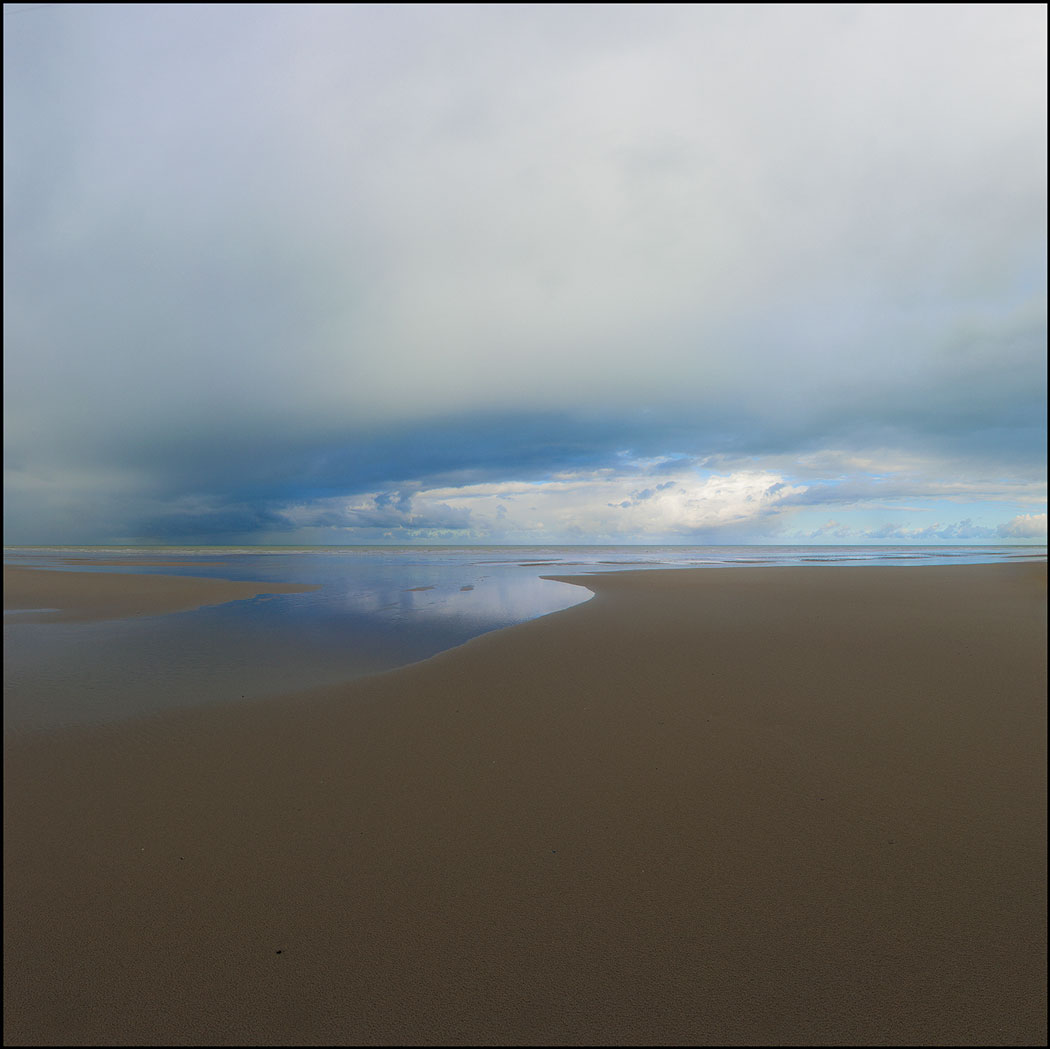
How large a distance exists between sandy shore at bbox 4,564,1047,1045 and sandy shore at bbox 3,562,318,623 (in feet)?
42.0

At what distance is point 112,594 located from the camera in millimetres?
21156

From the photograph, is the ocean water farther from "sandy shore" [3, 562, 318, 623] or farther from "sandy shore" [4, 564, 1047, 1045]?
"sandy shore" [3, 562, 318, 623]

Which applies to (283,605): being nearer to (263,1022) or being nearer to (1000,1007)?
(263,1022)

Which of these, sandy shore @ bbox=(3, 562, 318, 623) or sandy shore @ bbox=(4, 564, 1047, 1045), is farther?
sandy shore @ bbox=(3, 562, 318, 623)

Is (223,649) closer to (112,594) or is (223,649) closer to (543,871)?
(543,871)

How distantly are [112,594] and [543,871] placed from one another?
80.5 feet

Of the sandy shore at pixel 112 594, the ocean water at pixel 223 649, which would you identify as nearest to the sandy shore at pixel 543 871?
the ocean water at pixel 223 649

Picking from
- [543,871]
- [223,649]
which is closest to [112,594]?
[223,649]

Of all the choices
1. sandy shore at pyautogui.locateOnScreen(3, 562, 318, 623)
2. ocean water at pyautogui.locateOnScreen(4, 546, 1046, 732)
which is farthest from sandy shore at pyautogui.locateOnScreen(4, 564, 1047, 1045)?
sandy shore at pyautogui.locateOnScreen(3, 562, 318, 623)

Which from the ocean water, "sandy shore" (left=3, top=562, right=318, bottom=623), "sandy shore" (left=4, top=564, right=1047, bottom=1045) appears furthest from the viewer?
"sandy shore" (left=3, top=562, right=318, bottom=623)

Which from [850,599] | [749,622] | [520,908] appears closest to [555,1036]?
[520,908]

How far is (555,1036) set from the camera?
264 cm

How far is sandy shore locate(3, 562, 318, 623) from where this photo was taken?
16.2 meters

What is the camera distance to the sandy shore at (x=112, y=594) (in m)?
16.2
